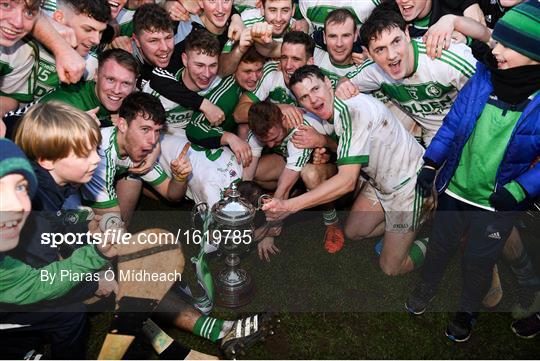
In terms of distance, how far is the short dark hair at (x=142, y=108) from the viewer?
528cm

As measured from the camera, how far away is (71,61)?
5059 millimetres

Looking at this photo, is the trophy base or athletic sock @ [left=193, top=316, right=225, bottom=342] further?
the trophy base

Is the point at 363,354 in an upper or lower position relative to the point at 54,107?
lower

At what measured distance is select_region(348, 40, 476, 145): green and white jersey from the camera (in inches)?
211

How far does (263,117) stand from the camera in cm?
580

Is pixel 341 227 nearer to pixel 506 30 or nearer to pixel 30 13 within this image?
pixel 506 30

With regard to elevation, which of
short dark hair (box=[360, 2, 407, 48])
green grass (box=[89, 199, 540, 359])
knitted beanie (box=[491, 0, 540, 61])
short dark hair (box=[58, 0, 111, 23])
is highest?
knitted beanie (box=[491, 0, 540, 61])

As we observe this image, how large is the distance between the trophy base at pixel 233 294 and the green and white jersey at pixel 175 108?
194 centimetres

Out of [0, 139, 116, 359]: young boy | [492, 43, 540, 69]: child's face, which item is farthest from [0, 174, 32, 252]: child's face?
[492, 43, 540, 69]: child's face

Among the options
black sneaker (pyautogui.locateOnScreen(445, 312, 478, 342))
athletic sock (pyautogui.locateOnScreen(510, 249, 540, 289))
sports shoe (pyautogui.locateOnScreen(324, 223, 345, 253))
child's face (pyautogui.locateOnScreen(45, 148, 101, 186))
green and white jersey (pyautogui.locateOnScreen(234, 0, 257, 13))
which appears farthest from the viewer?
green and white jersey (pyautogui.locateOnScreen(234, 0, 257, 13))

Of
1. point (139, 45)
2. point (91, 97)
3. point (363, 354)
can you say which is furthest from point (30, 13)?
point (363, 354)

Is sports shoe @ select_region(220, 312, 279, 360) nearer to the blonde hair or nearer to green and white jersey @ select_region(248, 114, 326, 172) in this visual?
green and white jersey @ select_region(248, 114, 326, 172)

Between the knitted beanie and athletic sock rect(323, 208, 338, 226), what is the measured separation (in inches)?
104

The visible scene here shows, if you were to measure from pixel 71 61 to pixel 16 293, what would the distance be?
2192 mm
